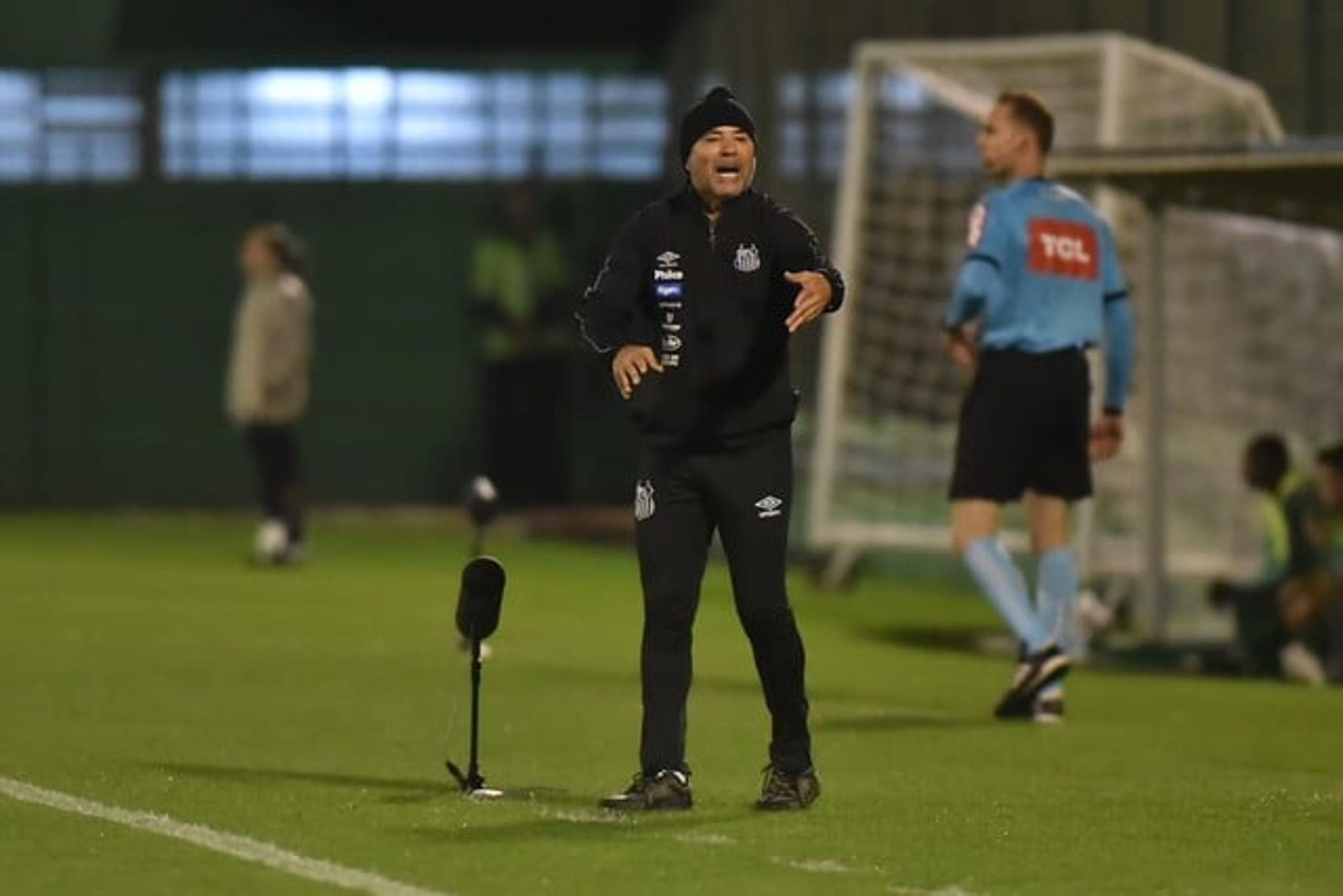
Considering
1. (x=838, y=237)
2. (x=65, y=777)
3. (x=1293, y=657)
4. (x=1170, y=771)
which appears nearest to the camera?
(x=65, y=777)

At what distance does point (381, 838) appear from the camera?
30.1 ft

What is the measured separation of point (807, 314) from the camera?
31.4 feet

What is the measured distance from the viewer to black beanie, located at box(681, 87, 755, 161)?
9.76m

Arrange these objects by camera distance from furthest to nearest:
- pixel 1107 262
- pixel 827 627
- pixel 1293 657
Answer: pixel 827 627 < pixel 1293 657 < pixel 1107 262

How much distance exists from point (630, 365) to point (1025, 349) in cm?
398

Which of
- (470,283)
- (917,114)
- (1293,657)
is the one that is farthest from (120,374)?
(1293,657)

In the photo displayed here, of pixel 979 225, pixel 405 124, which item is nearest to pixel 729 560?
pixel 979 225

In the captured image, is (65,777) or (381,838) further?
(65,777)

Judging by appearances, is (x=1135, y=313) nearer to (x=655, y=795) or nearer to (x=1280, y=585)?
(x=1280, y=585)

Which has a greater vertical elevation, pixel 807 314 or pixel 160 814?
pixel 807 314

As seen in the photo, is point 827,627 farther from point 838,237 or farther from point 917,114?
point 917,114

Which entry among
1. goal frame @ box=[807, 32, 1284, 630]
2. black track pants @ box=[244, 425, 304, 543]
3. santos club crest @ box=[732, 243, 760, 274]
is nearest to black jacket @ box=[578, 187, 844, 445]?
santos club crest @ box=[732, 243, 760, 274]

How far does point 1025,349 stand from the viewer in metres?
13.3

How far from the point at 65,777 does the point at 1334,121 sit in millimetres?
10232
